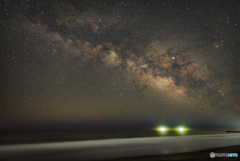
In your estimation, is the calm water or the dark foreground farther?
the calm water

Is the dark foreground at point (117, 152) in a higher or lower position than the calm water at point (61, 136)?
lower

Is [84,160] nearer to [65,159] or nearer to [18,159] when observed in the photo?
[65,159]

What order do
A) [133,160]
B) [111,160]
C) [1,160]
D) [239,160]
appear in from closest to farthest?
[239,160] < [133,160] < [111,160] < [1,160]

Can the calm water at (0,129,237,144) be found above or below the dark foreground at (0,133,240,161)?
above

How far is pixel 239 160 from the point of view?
995 centimetres

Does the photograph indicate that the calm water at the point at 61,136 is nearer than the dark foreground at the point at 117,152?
No

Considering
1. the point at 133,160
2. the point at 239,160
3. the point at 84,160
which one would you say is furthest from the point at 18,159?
the point at 239,160

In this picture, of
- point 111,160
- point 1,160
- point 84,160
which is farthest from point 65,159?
point 1,160

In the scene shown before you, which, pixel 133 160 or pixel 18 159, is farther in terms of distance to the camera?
pixel 18 159

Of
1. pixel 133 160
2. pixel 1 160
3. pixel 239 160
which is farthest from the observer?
pixel 1 160

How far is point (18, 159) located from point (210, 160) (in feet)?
48.0

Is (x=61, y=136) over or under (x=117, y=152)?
over

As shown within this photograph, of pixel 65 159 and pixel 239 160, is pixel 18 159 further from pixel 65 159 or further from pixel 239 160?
pixel 239 160

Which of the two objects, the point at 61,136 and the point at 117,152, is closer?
the point at 117,152
